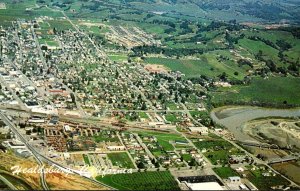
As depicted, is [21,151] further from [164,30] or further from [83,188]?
[164,30]

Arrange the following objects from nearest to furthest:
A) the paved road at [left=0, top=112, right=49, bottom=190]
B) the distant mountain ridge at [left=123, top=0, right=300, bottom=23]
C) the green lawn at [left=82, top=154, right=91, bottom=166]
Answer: the paved road at [left=0, top=112, right=49, bottom=190]
the green lawn at [left=82, top=154, right=91, bottom=166]
the distant mountain ridge at [left=123, top=0, right=300, bottom=23]

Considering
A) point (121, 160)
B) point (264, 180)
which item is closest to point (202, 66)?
point (264, 180)

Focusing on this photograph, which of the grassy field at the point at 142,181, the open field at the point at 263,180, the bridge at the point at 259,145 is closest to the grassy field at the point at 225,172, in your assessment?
the open field at the point at 263,180

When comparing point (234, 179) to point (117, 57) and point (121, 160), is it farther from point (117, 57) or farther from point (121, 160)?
point (117, 57)

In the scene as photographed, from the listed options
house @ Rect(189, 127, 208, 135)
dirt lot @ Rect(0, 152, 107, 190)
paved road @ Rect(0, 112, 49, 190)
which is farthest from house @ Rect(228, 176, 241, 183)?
paved road @ Rect(0, 112, 49, 190)

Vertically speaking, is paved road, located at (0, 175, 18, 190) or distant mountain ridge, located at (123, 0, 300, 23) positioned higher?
distant mountain ridge, located at (123, 0, 300, 23)

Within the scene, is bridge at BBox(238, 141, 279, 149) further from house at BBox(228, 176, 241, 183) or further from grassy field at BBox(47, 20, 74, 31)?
grassy field at BBox(47, 20, 74, 31)
